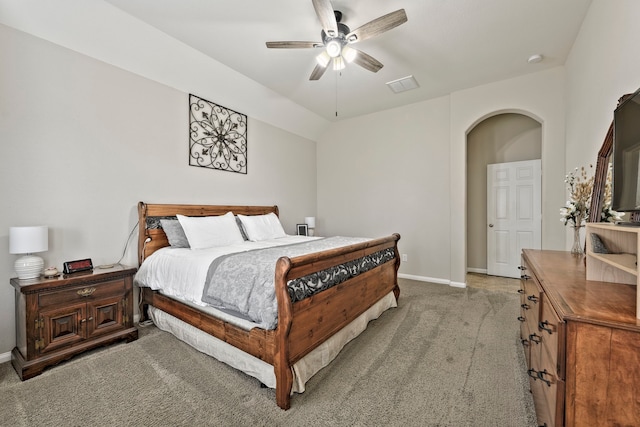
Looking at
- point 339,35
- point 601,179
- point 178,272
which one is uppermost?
point 339,35

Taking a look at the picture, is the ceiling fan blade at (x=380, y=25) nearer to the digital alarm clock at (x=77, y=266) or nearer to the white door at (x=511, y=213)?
the digital alarm clock at (x=77, y=266)

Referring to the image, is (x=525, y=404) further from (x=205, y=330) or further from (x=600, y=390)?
(x=205, y=330)

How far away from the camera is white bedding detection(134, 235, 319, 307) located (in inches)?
87.5

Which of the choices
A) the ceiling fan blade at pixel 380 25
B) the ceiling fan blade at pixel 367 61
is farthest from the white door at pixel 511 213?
the ceiling fan blade at pixel 380 25

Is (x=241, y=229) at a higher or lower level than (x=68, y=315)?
higher

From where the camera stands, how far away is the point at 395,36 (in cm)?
280

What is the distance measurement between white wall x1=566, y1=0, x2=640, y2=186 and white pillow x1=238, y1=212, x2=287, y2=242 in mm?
3478

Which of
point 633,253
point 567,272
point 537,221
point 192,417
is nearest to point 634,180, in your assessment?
point 633,253

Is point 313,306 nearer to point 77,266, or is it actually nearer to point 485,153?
point 77,266

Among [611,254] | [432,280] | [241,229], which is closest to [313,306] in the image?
[611,254]

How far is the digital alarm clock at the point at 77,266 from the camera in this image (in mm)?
2279

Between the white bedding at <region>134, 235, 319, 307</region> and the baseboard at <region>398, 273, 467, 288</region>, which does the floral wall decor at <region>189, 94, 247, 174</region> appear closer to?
the white bedding at <region>134, 235, 319, 307</region>

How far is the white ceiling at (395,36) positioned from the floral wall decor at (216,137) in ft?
2.08

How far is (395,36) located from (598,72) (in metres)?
1.76
